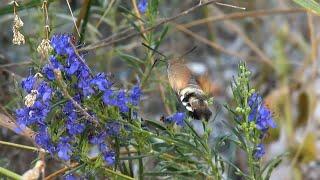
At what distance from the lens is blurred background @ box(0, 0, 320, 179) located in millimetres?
2695

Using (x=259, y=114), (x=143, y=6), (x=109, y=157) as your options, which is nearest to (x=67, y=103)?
(x=109, y=157)

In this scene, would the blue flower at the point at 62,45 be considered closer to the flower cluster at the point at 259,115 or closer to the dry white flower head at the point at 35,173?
the dry white flower head at the point at 35,173

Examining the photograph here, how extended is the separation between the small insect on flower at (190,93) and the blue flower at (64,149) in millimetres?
328

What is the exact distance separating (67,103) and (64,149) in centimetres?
12

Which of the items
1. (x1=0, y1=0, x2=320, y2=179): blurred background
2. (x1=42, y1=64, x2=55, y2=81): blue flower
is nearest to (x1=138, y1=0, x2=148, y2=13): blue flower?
(x1=0, y1=0, x2=320, y2=179): blurred background

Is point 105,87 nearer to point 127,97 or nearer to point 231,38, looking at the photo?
point 127,97

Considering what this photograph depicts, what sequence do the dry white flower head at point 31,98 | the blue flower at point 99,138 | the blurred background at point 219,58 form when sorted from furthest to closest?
the blurred background at point 219,58, the blue flower at point 99,138, the dry white flower head at point 31,98

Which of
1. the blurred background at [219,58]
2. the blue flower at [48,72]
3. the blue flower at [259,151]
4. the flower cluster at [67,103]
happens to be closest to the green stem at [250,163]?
the blue flower at [259,151]

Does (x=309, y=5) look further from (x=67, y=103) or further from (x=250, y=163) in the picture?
(x=67, y=103)

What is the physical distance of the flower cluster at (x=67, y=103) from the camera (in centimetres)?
180

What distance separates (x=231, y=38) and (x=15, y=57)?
1968 mm

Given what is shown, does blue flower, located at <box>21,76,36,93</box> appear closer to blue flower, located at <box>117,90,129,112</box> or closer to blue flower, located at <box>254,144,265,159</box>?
blue flower, located at <box>117,90,129,112</box>

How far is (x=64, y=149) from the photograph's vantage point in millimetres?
1824

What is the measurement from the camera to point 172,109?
2.52m
